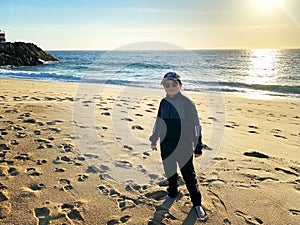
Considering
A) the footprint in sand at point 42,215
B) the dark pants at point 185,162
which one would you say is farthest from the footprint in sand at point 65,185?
the dark pants at point 185,162

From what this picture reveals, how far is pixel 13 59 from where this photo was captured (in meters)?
39.5

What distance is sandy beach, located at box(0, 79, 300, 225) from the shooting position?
10.4 ft

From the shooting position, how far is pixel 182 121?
3.34 metres

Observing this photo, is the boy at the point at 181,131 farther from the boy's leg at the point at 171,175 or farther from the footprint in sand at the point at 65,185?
the footprint in sand at the point at 65,185

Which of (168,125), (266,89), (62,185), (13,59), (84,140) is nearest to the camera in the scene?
(168,125)

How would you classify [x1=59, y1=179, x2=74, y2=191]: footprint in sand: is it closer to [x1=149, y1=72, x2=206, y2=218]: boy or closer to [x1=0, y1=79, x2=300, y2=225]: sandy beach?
[x1=0, y1=79, x2=300, y2=225]: sandy beach

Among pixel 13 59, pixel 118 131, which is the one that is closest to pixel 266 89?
pixel 118 131

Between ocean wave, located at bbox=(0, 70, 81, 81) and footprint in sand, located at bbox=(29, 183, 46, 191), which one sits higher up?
ocean wave, located at bbox=(0, 70, 81, 81)

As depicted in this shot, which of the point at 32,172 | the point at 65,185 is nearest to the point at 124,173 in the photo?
the point at 65,185

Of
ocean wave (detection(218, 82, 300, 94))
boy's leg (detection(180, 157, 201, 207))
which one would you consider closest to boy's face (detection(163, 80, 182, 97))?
boy's leg (detection(180, 157, 201, 207))

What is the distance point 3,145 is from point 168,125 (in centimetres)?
310

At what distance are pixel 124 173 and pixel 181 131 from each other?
4.26 ft

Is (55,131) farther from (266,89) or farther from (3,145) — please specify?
(266,89)

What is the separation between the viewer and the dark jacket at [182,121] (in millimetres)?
3322
